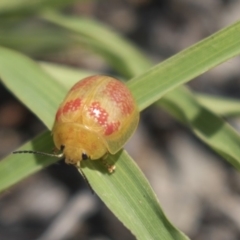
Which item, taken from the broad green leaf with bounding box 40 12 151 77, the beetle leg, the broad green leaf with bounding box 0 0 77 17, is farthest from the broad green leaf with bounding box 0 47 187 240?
the broad green leaf with bounding box 40 12 151 77

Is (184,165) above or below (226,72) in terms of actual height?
below

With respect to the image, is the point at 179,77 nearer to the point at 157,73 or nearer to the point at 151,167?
the point at 157,73

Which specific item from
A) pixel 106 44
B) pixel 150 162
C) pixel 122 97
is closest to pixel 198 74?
pixel 122 97

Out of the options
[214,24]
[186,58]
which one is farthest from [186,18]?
[186,58]

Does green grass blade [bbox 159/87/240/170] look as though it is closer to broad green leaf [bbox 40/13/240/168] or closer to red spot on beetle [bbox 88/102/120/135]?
broad green leaf [bbox 40/13/240/168]

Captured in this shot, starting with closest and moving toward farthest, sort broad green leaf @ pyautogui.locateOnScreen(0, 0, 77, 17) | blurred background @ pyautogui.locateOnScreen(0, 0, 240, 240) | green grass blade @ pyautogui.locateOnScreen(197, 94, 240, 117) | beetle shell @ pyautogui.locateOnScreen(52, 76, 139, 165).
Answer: beetle shell @ pyautogui.locateOnScreen(52, 76, 139, 165)
green grass blade @ pyautogui.locateOnScreen(197, 94, 240, 117)
broad green leaf @ pyautogui.locateOnScreen(0, 0, 77, 17)
blurred background @ pyautogui.locateOnScreen(0, 0, 240, 240)

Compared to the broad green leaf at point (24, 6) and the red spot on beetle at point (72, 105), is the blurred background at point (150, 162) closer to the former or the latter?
the broad green leaf at point (24, 6)

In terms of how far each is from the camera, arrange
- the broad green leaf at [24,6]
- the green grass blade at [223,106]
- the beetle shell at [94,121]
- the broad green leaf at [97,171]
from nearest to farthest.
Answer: the broad green leaf at [97,171] < the beetle shell at [94,121] < the green grass blade at [223,106] < the broad green leaf at [24,6]

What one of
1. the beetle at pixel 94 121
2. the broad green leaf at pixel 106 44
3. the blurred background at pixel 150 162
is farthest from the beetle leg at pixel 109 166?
the blurred background at pixel 150 162
